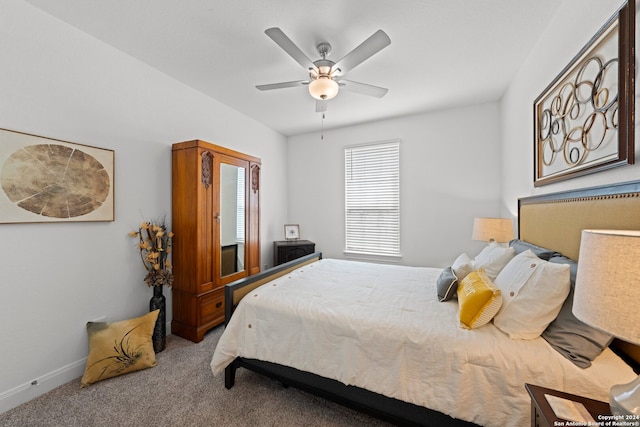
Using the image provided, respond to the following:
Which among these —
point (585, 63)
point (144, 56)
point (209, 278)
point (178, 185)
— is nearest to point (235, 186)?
point (178, 185)

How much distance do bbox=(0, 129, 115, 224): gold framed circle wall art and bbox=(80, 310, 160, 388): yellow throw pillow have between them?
35.9 inches

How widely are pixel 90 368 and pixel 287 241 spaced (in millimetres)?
2738

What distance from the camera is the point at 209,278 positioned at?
2586 millimetres

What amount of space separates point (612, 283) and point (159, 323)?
9.63 ft

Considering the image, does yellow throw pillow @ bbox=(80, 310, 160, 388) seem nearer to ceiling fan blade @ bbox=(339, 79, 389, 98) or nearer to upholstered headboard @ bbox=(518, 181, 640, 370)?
ceiling fan blade @ bbox=(339, 79, 389, 98)

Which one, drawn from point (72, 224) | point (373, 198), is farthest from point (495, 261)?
point (72, 224)

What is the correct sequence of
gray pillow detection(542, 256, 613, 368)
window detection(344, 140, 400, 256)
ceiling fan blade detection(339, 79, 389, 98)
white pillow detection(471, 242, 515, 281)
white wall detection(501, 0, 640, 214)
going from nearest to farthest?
gray pillow detection(542, 256, 613, 368)
white wall detection(501, 0, 640, 214)
white pillow detection(471, 242, 515, 281)
ceiling fan blade detection(339, 79, 389, 98)
window detection(344, 140, 400, 256)

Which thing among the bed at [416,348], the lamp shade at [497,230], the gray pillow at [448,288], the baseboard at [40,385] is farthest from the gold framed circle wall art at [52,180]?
the lamp shade at [497,230]

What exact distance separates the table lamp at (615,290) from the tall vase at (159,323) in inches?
112

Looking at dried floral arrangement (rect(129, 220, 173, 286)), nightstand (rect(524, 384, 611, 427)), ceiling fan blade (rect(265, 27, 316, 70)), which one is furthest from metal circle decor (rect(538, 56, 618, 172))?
dried floral arrangement (rect(129, 220, 173, 286))

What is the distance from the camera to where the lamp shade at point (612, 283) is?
0.65 metres

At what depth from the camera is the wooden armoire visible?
2.48 meters

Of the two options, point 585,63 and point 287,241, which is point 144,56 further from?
point 585,63

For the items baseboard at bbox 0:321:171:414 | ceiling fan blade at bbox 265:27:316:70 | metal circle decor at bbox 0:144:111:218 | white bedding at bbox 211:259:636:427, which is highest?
Answer: ceiling fan blade at bbox 265:27:316:70
